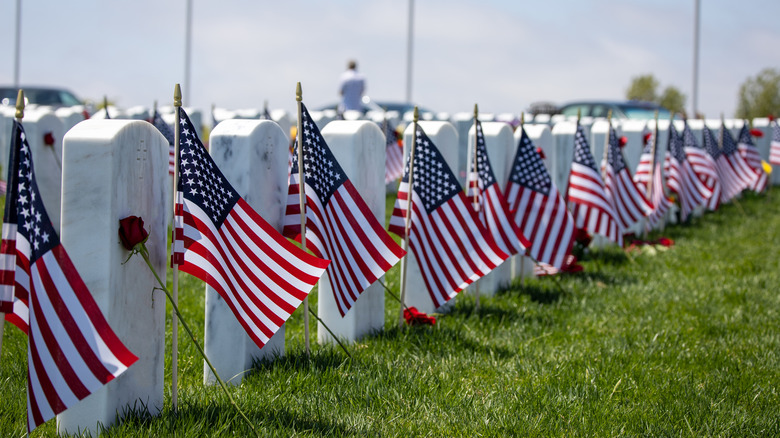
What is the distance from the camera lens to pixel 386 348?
4.91 meters

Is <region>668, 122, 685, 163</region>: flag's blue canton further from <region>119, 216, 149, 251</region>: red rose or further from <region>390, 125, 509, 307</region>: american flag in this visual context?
<region>119, 216, 149, 251</region>: red rose

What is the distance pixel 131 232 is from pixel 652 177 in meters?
6.92

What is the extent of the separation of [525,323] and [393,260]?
152 centimetres

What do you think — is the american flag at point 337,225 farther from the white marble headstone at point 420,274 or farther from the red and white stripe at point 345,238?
the white marble headstone at point 420,274

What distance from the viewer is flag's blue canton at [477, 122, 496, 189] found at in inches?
235

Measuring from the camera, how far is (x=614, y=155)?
804 centimetres

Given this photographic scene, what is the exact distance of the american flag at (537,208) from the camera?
6441 millimetres

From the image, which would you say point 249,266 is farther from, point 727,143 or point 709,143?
point 727,143

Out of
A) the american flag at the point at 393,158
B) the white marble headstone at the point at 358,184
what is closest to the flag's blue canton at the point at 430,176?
the white marble headstone at the point at 358,184

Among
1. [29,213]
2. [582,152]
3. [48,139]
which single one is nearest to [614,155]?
[582,152]

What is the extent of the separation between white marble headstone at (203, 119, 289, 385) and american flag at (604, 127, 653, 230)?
4.41 metres

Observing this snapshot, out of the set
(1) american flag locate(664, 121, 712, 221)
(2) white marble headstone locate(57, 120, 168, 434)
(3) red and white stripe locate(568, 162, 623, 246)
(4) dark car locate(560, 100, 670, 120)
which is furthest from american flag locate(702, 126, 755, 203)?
(2) white marble headstone locate(57, 120, 168, 434)

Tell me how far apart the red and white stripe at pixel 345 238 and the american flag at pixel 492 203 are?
4.99 feet

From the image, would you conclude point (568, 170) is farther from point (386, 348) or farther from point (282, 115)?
point (282, 115)
